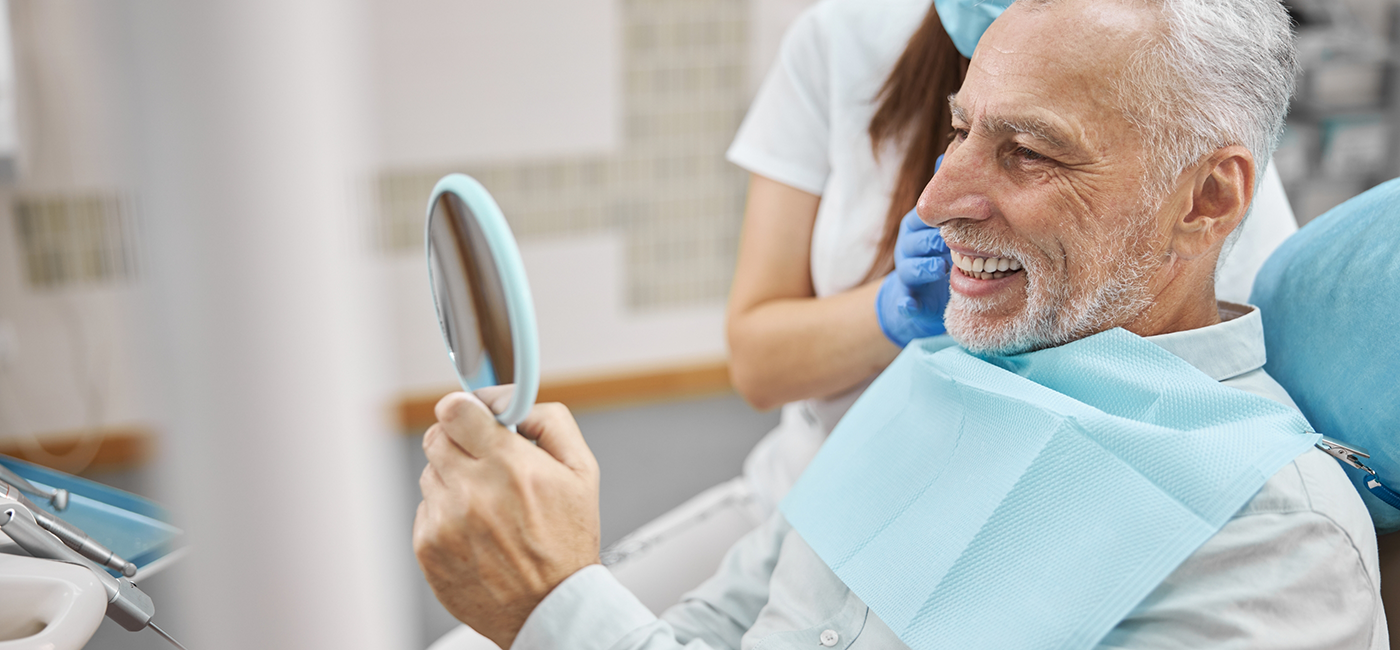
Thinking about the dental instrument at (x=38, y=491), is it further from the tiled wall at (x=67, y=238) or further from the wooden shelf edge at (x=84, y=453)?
the wooden shelf edge at (x=84, y=453)

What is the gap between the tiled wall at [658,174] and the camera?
2867 millimetres

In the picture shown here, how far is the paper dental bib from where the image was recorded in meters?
0.75

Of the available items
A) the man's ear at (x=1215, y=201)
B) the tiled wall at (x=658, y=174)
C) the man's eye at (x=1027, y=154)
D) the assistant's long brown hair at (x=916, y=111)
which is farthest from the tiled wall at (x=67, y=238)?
the man's ear at (x=1215, y=201)

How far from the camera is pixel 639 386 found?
3.19 metres

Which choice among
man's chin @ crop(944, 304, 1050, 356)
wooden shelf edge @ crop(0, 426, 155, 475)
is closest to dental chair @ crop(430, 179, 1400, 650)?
man's chin @ crop(944, 304, 1050, 356)

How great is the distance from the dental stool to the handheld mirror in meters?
0.70

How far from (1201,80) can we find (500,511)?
63 cm

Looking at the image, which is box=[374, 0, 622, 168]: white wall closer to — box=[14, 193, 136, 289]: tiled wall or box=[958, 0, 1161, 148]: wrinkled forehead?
box=[14, 193, 136, 289]: tiled wall

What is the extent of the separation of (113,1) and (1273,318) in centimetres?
Answer: 104

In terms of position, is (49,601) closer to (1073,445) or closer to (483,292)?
(483,292)

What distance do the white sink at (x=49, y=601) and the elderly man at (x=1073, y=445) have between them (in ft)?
0.79

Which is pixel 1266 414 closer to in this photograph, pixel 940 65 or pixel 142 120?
pixel 940 65

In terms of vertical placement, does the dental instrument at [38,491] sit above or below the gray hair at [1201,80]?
below

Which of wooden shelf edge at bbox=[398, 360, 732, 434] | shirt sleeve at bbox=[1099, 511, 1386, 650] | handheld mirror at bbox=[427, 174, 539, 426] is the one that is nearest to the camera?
handheld mirror at bbox=[427, 174, 539, 426]
